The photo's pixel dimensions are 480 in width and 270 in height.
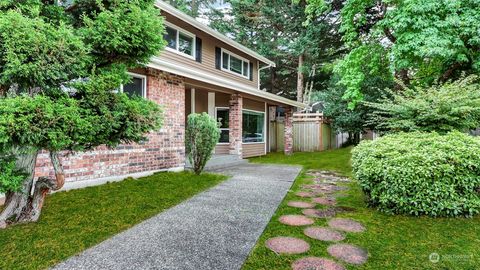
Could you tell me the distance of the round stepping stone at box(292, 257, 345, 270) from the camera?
257cm

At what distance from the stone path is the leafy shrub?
8.76 ft

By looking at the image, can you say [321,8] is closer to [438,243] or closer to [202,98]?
[202,98]

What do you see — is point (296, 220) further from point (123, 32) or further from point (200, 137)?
point (200, 137)

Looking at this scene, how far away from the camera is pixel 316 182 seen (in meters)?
6.92

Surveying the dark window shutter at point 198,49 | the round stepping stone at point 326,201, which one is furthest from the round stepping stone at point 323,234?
the dark window shutter at point 198,49

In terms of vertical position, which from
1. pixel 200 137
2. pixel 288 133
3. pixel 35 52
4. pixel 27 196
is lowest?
pixel 27 196

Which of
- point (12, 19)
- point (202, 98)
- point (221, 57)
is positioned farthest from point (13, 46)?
point (221, 57)

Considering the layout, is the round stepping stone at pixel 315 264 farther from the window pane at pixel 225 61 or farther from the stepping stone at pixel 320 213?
the window pane at pixel 225 61

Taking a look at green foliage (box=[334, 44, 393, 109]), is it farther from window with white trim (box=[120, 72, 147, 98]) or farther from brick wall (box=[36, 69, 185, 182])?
window with white trim (box=[120, 72, 147, 98])

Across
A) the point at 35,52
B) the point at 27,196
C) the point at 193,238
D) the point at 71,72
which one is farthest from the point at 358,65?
the point at 27,196

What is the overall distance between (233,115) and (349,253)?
8.27 metres

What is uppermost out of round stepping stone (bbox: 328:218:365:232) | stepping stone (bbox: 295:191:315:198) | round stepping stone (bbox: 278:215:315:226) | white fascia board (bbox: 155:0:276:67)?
white fascia board (bbox: 155:0:276:67)

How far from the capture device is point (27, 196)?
366 centimetres

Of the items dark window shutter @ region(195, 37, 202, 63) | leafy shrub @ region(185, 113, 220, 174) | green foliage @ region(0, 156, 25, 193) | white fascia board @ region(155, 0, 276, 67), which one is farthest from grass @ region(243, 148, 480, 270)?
dark window shutter @ region(195, 37, 202, 63)
